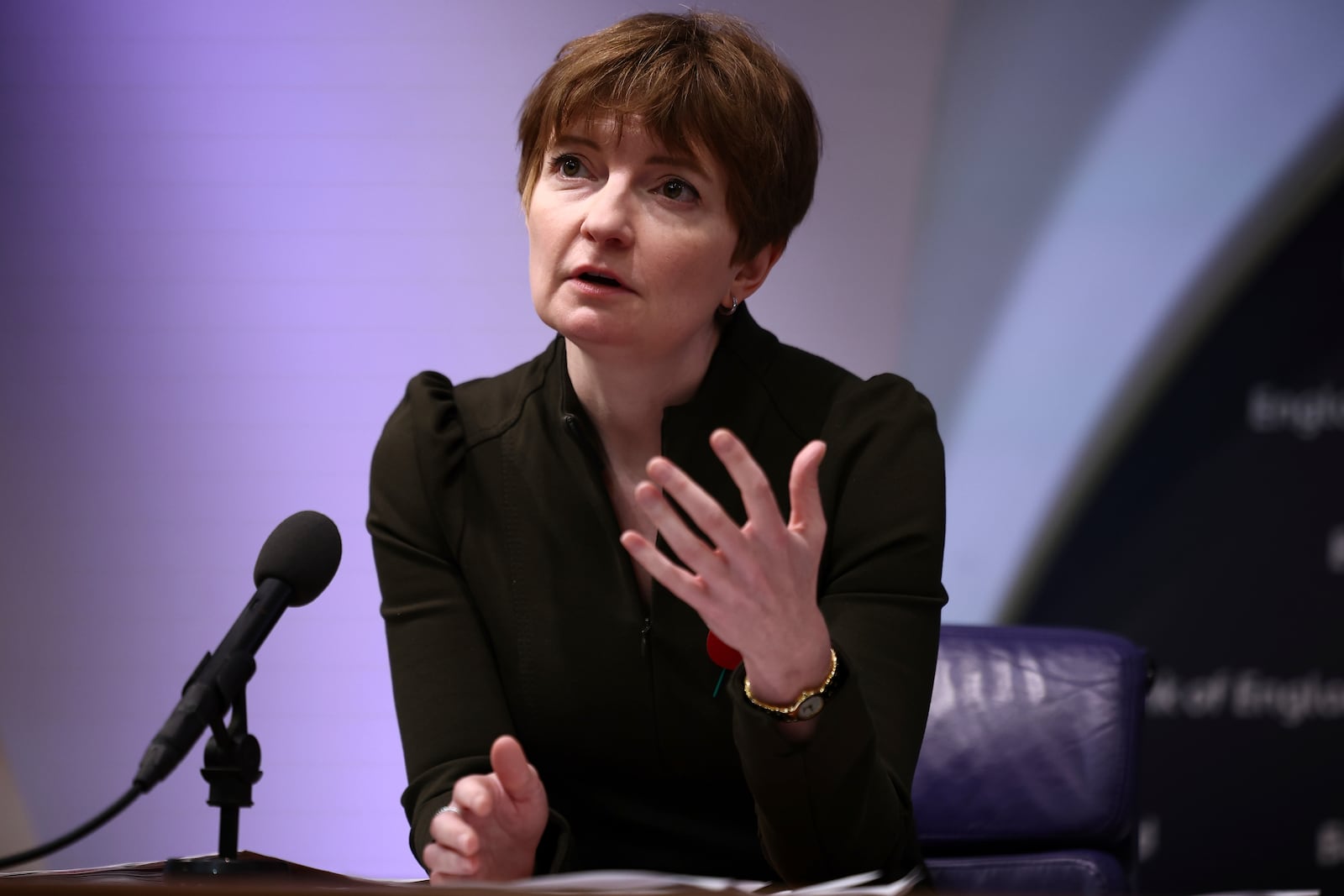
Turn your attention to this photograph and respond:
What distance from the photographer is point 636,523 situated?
1.39 m

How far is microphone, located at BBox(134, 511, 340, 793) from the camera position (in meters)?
0.84

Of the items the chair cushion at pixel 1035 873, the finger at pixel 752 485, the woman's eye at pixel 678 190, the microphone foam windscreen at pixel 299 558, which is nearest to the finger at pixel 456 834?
the microphone foam windscreen at pixel 299 558

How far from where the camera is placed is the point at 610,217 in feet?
4.12

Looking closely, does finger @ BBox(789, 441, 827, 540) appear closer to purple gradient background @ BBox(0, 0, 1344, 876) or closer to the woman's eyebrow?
the woman's eyebrow

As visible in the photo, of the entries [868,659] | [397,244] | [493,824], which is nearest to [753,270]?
[868,659]

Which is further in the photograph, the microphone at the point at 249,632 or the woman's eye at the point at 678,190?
the woman's eye at the point at 678,190

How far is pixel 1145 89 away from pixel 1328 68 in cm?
39

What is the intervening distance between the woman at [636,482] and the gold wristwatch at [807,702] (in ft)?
0.58

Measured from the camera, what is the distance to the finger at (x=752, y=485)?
2.96 feet

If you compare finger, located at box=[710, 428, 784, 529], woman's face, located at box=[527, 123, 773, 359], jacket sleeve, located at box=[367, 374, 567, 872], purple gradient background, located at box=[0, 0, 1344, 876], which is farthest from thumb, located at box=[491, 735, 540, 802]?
purple gradient background, located at box=[0, 0, 1344, 876]

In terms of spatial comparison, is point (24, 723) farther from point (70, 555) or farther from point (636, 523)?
point (636, 523)

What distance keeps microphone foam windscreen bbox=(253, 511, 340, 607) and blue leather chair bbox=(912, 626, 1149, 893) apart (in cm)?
98

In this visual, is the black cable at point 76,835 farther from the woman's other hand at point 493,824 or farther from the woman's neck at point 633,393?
the woman's neck at point 633,393

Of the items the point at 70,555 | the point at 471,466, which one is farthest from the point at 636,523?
the point at 70,555
